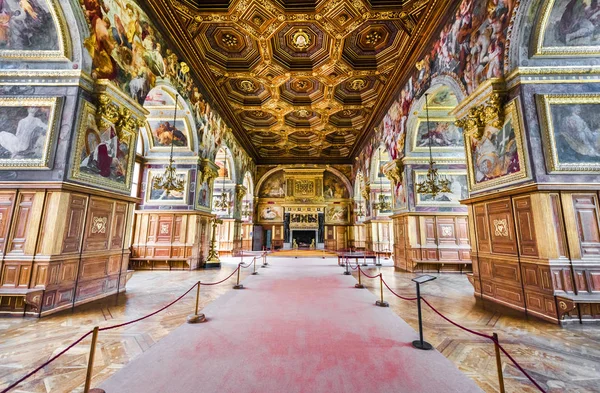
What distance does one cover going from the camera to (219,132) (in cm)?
1360

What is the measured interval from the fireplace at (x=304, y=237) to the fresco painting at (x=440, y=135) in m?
15.6

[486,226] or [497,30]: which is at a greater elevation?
[497,30]

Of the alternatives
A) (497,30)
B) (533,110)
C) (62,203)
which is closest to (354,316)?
(533,110)

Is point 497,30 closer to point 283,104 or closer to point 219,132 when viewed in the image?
point 283,104

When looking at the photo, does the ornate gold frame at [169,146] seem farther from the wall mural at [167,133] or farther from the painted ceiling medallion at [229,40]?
the painted ceiling medallion at [229,40]

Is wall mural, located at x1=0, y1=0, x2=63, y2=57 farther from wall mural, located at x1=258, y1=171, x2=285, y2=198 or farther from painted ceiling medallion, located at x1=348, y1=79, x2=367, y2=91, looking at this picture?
wall mural, located at x1=258, y1=171, x2=285, y2=198

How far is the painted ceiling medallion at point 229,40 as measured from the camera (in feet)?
30.7

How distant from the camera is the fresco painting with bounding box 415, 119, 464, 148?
33.3 ft

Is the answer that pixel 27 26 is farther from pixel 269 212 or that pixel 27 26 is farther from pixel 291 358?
pixel 269 212

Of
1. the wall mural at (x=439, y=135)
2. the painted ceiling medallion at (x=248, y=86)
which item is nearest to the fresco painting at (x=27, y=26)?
the painted ceiling medallion at (x=248, y=86)

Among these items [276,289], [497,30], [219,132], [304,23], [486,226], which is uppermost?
[304,23]

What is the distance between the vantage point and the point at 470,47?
244 inches

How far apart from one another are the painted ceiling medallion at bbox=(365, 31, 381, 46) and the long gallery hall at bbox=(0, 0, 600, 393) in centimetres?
8

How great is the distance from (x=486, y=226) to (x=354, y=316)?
4024mm
